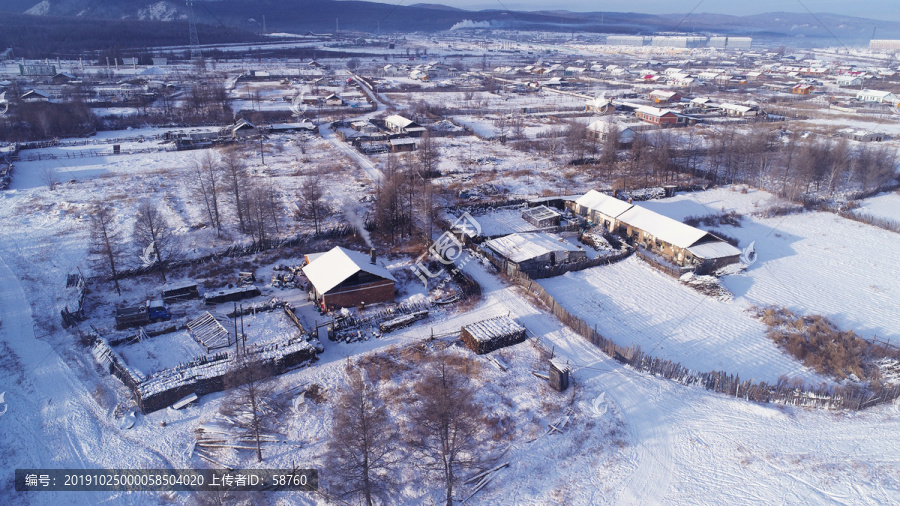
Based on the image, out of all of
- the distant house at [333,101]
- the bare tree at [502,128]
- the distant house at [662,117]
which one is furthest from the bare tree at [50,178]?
the distant house at [662,117]

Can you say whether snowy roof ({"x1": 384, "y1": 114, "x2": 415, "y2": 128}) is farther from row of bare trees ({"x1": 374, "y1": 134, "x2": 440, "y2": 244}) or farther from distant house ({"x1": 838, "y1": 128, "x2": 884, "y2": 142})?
distant house ({"x1": 838, "y1": 128, "x2": 884, "y2": 142})

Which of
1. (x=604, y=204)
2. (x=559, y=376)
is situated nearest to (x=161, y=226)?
(x=559, y=376)

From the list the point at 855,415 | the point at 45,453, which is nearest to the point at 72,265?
the point at 45,453

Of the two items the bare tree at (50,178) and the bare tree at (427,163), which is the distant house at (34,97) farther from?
the bare tree at (427,163)

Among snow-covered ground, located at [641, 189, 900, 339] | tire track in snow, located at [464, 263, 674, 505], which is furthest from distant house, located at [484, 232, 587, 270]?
snow-covered ground, located at [641, 189, 900, 339]

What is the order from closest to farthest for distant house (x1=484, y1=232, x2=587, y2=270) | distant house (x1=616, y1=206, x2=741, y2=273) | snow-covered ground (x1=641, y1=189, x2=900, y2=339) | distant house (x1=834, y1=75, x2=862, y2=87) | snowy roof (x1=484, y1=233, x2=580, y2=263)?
snow-covered ground (x1=641, y1=189, x2=900, y2=339), distant house (x1=484, y1=232, x2=587, y2=270), snowy roof (x1=484, y1=233, x2=580, y2=263), distant house (x1=616, y1=206, x2=741, y2=273), distant house (x1=834, y1=75, x2=862, y2=87)

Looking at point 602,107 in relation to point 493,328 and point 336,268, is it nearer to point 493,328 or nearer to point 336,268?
point 336,268

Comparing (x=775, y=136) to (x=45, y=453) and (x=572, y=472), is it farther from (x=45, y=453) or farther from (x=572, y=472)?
(x=45, y=453)
